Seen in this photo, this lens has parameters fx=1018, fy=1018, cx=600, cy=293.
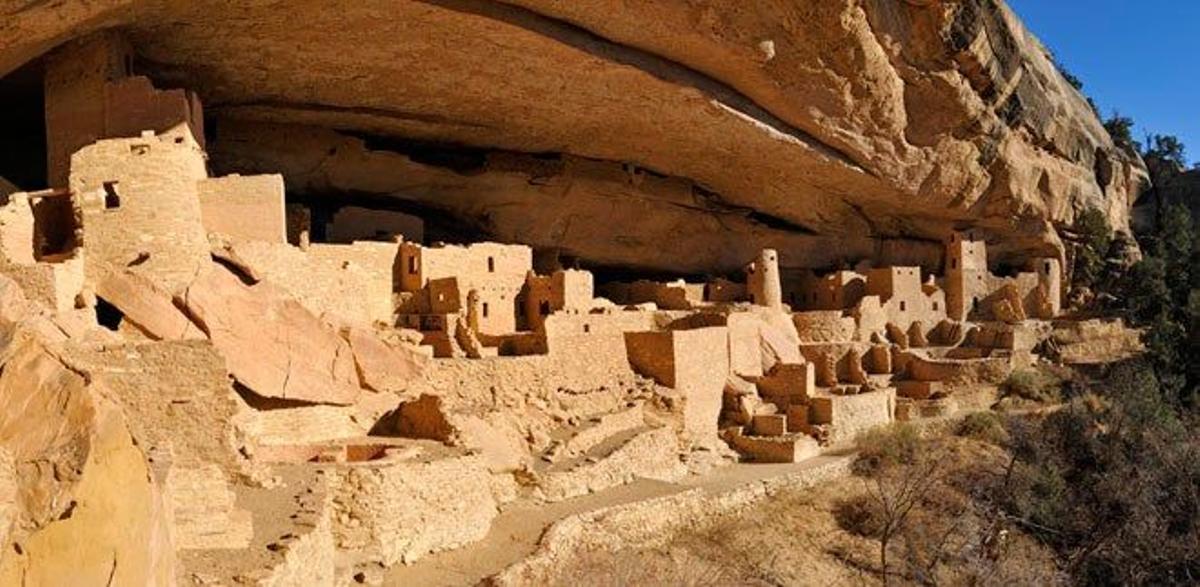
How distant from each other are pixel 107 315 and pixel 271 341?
5.47ft

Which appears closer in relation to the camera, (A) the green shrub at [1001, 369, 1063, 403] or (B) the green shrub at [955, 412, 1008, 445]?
(B) the green shrub at [955, 412, 1008, 445]

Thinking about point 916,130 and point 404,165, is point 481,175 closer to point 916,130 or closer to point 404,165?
point 404,165

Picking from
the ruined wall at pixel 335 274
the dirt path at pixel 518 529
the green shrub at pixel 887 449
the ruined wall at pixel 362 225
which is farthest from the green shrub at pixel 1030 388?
the ruined wall at pixel 335 274

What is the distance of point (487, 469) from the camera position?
11406 millimetres

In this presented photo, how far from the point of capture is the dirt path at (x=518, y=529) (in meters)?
9.72

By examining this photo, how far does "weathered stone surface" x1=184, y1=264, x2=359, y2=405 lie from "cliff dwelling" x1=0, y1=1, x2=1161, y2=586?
0.13ft

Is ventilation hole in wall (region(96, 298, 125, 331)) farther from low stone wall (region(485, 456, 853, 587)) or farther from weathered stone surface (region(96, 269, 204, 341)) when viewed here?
low stone wall (region(485, 456, 853, 587))

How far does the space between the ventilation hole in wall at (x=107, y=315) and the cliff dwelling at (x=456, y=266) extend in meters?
0.04

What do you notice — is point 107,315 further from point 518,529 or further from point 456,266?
point 456,266

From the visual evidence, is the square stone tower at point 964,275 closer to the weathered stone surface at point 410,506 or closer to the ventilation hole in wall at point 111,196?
the weathered stone surface at point 410,506

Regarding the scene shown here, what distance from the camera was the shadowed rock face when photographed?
519 inches

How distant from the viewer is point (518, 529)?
11.2 m

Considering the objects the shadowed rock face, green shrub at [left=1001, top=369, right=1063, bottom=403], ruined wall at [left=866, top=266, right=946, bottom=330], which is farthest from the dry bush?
the shadowed rock face

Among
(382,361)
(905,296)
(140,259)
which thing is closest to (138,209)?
(140,259)
